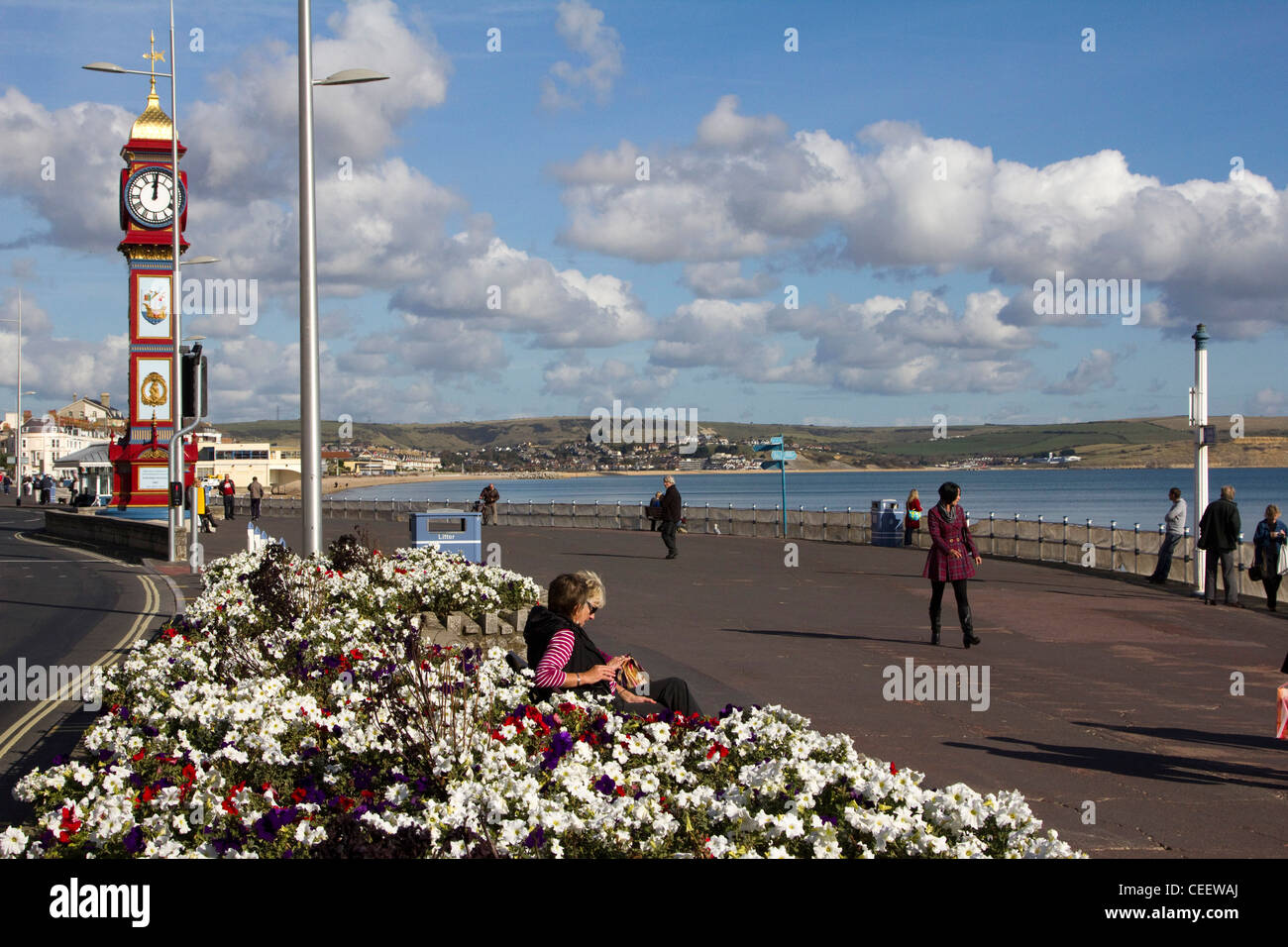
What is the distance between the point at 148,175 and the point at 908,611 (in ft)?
115

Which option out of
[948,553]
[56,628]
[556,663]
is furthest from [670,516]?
[556,663]

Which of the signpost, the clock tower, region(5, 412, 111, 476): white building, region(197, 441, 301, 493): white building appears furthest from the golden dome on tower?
region(5, 412, 111, 476): white building

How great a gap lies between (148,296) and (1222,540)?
37023mm

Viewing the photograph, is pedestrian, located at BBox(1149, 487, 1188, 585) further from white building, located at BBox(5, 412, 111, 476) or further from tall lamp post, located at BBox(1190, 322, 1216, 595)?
white building, located at BBox(5, 412, 111, 476)

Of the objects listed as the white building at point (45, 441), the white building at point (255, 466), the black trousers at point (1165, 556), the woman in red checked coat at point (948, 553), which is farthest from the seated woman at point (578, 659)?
the white building at point (45, 441)

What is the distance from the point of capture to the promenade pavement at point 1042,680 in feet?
22.7

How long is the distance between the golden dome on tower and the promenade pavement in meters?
25.7

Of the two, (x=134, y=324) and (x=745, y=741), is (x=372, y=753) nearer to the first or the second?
(x=745, y=741)

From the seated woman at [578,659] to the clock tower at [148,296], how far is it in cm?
3720

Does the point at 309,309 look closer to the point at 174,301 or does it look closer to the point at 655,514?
the point at 174,301

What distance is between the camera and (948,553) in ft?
43.9

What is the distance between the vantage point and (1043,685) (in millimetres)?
10805

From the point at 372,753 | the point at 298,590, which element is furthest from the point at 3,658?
the point at 372,753

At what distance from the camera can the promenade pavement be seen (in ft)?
22.7
